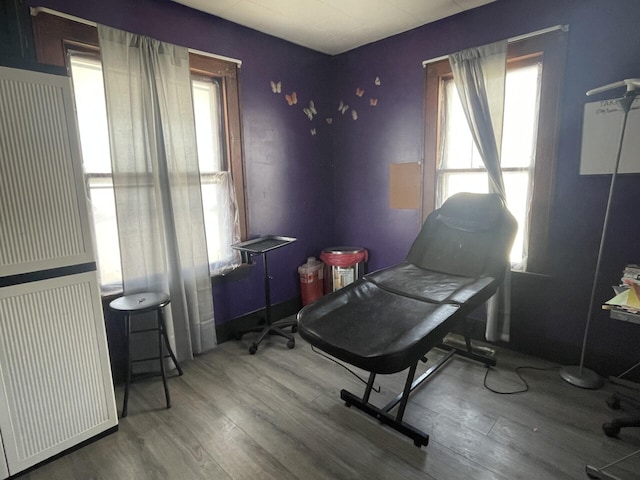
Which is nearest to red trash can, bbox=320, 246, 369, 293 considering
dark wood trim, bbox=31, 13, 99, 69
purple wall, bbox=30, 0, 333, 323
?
purple wall, bbox=30, 0, 333, 323

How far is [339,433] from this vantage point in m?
1.86

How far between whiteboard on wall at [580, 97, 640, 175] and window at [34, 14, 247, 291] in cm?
248

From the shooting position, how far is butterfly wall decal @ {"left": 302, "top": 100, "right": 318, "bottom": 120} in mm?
3414

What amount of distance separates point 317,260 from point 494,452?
7.58 ft

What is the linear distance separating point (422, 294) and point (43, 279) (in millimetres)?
1935

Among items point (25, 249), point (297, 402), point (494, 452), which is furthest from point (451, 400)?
point (25, 249)

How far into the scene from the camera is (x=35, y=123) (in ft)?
5.01

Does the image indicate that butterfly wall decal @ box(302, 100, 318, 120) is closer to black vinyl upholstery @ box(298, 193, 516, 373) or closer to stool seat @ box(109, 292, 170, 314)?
black vinyl upholstery @ box(298, 193, 516, 373)

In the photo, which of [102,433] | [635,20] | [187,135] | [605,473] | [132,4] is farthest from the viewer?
[187,135]

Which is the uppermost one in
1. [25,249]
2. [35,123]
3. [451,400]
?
[35,123]

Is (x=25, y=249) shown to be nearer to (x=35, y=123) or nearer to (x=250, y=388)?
(x=35, y=123)

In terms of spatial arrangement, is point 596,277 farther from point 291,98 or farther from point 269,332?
point 291,98

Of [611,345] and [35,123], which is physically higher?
[35,123]

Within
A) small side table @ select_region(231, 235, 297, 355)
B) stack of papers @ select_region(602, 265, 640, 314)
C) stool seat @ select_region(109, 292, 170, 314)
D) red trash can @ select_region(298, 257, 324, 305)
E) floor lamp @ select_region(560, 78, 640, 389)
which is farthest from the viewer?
red trash can @ select_region(298, 257, 324, 305)
